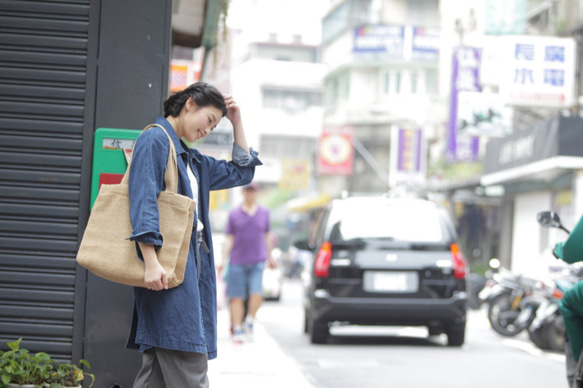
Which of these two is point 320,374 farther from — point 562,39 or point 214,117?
point 562,39

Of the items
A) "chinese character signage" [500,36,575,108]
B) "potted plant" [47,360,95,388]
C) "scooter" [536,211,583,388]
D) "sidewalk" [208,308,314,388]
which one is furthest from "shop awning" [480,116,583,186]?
"potted plant" [47,360,95,388]

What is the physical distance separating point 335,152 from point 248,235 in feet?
129

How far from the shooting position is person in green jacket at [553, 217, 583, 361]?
519 cm

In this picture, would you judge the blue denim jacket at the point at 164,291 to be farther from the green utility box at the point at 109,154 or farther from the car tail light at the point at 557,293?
the car tail light at the point at 557,293

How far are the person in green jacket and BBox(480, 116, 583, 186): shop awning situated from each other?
1538 centimetres

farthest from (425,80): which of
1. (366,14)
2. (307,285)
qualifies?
(307,285)

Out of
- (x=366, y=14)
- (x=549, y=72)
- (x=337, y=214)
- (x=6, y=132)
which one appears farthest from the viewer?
(x=366, y=14)

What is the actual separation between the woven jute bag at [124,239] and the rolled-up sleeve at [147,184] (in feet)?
0.20

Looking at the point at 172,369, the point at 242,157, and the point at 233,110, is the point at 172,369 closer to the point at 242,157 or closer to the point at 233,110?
the point at 242,157

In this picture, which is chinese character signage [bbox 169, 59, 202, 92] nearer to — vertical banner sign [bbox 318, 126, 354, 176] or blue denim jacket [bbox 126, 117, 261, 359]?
blue denim jacket [bbox 126, 117, 261, 359]

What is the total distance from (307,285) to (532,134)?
11834 mm

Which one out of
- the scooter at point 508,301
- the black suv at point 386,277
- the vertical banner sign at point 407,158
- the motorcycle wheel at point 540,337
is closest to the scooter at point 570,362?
the black suv at point 386,277

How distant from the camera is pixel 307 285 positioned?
39.9 ft

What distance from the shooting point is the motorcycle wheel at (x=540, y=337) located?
11766 millimetres
